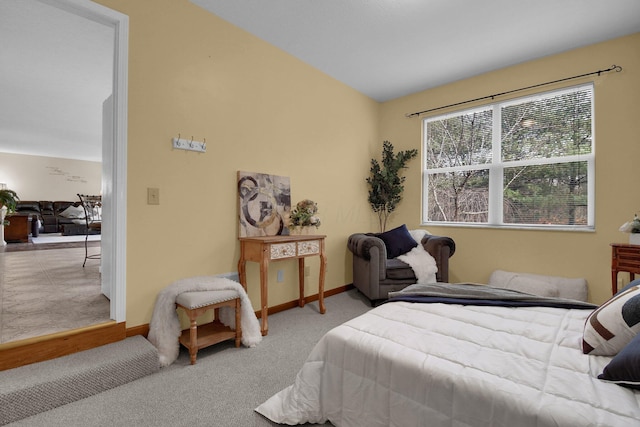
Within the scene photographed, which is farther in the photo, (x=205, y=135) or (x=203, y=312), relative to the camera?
(x=205, y=135)

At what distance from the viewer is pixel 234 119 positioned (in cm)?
295

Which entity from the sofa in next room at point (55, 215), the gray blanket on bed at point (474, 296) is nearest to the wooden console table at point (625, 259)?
the gray blanket on bed at point (474, 296)

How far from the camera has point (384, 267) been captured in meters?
3.51

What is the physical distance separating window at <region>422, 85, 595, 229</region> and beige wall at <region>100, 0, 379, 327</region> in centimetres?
174

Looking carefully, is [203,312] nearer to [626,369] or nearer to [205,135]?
[205,135]

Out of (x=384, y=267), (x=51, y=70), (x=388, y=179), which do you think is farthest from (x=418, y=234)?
(x=51, y=70)

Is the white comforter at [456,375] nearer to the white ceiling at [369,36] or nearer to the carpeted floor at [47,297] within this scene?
the carpeted floor at [47,297]

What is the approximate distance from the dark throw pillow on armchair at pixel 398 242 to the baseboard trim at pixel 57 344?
9.73 feet

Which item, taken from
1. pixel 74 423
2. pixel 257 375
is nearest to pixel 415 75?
pixel 257 375

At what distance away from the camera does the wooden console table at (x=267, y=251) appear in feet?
8.92

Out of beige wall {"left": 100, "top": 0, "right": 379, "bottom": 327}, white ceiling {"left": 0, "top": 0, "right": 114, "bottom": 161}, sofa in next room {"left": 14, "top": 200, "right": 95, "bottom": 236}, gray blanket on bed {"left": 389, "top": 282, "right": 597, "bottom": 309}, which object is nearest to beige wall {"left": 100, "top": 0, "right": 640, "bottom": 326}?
beige wall {"left": 100, "top": 0, "right": 379, "bottom": 327}

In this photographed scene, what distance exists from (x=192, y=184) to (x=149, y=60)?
1.03 meters

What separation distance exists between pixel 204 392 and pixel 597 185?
4.19 m

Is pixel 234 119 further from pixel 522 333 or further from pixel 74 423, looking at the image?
pixel 522 333
